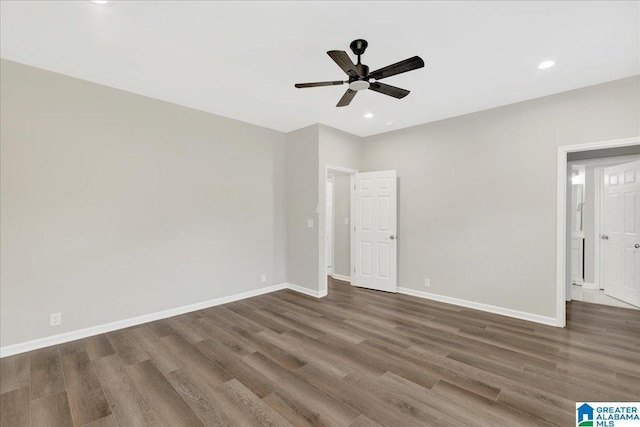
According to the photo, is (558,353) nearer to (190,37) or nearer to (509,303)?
(509,303)

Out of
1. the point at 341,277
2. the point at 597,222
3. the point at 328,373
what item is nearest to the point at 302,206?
the point at 341,277

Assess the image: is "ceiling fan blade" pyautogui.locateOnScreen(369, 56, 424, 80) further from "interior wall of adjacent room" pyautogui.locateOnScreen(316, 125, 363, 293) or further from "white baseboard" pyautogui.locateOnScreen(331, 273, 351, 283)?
"white baseboard" pyautogui.locateOnScreen(331, 273, 351, 283)

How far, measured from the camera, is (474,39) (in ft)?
8.00

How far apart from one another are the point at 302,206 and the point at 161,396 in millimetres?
3384

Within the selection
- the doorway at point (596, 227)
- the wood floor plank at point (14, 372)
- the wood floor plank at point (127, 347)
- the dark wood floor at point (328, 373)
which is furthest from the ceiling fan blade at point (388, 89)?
the wood floor plank at point (14, 372)

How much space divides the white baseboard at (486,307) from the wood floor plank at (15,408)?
182 inches

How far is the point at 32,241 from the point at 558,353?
18.3 ft

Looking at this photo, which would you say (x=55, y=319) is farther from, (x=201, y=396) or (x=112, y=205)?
(x=201, y=396)

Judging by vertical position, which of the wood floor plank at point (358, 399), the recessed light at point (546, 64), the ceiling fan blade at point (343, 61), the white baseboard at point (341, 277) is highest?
the recessed light at point (546, 64)

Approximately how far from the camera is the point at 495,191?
392cm

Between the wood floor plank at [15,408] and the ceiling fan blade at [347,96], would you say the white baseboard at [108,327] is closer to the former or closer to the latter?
the wood floor plank at [15,408]

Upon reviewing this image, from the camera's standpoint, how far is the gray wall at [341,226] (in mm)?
5777

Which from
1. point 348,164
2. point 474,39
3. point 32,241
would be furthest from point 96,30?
point 348,164

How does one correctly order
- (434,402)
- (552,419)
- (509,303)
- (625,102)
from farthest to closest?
(509,303) < (625,102) < (434,402) < (552,419)
